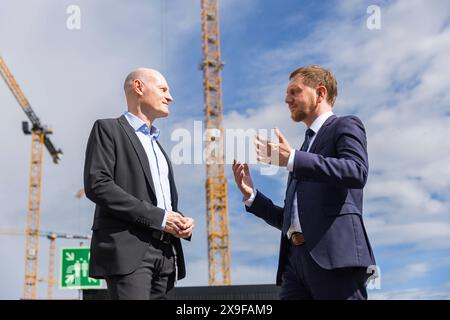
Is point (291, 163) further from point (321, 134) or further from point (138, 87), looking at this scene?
point (138, 87)

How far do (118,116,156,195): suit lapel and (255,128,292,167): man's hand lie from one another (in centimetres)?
78

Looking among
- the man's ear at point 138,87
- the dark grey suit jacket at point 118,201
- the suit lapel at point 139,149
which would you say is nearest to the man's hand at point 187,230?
the dark grey suit jacket at point 118,201

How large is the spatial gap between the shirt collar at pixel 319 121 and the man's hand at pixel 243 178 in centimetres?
54

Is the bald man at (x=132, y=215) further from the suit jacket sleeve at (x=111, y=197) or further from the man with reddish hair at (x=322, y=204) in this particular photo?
the man with reddish hair at (x=322, y=204)

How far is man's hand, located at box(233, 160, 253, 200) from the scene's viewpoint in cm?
417

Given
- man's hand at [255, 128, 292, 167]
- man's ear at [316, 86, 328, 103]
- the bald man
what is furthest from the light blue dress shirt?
man's ear at [316, 86, 328, 103]

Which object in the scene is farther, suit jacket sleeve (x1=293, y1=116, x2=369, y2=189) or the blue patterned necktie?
the blue patterned necktie

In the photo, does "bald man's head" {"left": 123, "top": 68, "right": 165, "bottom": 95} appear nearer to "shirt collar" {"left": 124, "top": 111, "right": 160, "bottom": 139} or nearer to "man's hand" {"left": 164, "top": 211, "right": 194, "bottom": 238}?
"shirt collar" {"left": 124, "top": 111, "right": 160, "bottom": 139}

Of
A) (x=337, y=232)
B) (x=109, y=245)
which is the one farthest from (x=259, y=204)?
(x=109, y=245)

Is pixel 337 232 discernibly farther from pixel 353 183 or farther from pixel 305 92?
pixel 305 92

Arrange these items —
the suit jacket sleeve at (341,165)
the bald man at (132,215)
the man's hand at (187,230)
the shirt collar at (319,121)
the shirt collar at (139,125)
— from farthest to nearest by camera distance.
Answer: the shirt collar at (139,125)
the shirt collar at (319,121)
the man's hand at (187,230)
the bald man at (132,215)
the suit jacket sleeve at (341,165)

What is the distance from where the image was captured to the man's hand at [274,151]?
3543 mm

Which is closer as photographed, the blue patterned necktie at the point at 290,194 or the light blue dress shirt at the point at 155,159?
the blue patterned necktie at the point at 290,194

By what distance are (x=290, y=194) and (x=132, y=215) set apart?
1.04 metres
